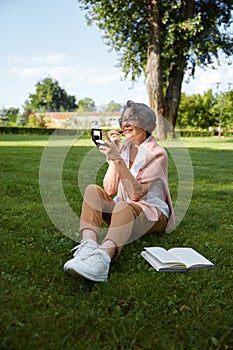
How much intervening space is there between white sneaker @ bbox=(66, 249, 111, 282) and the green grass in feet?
0.16

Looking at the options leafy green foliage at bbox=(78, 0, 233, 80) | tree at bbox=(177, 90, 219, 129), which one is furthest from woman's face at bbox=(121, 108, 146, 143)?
tree at bbox=(177, 90, 219, 129)

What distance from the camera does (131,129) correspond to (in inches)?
112

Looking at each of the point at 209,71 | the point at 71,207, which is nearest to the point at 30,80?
the point at 209,71

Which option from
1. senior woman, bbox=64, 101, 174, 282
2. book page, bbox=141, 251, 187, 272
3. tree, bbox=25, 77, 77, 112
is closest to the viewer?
book page, bbox=141, 251, 187, 272

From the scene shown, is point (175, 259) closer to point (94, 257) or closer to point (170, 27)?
point (94, 257)

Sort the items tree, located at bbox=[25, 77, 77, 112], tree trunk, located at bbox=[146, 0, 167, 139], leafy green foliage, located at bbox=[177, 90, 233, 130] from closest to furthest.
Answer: tree trunk, located at bbox=[146, 0, 167, 139] < leafy green foliage, located at bbox=[177, 90, 233, 130] < tree, located at bbox=[25, 77, 77, 112]

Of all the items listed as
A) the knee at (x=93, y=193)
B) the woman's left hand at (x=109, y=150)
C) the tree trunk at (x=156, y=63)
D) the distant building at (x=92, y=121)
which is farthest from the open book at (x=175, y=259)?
the tree trunk at (x=156, y=63)

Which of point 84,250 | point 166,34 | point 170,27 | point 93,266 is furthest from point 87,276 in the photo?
point 166,34

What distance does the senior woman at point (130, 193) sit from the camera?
243 cm

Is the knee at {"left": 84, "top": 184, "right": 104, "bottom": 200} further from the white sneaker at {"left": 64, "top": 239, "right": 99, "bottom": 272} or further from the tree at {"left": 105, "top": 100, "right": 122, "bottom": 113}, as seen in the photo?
the tree at {"left": 105, "top": 100, "right": 122, "bottom": 113}

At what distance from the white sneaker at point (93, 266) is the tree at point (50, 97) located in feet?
194

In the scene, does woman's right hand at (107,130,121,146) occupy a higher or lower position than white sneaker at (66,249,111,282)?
higher

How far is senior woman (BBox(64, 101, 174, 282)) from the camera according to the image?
2428mm

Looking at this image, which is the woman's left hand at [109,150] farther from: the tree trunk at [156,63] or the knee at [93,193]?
the tree trunk at [156,63]
